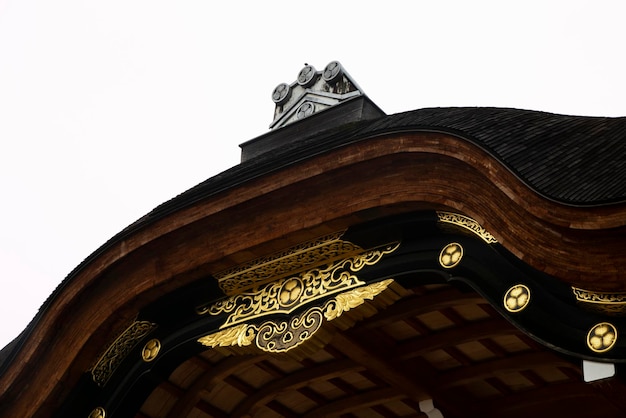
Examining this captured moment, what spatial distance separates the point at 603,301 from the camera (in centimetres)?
695

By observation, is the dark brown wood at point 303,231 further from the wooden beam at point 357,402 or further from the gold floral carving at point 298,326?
the gold floral carving at point 298,326

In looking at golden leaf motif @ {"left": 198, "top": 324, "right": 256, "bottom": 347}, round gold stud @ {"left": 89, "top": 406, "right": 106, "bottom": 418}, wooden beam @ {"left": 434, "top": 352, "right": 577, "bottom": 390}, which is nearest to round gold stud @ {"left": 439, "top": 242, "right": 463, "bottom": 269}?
golden leaf motif @ {"left": 198, "top": 324, "right": 256, "bottom": 347}

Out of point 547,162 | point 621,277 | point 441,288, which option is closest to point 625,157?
point 547,162

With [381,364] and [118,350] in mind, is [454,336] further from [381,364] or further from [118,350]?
[118,350]

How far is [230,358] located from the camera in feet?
35.1

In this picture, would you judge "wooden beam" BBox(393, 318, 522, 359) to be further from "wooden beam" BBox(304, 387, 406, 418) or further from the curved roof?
the curved roof

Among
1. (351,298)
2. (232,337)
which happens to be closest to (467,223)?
(351,298)

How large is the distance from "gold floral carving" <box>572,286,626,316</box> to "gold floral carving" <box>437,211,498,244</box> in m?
0.90

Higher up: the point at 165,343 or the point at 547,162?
the point at 547,162

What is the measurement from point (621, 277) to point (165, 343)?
15.4ft

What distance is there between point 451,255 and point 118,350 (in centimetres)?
379

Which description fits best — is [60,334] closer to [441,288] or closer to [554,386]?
[441,288]

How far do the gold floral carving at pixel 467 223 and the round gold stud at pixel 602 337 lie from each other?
1120 millimetres

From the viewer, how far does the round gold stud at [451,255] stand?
26.4 ft
